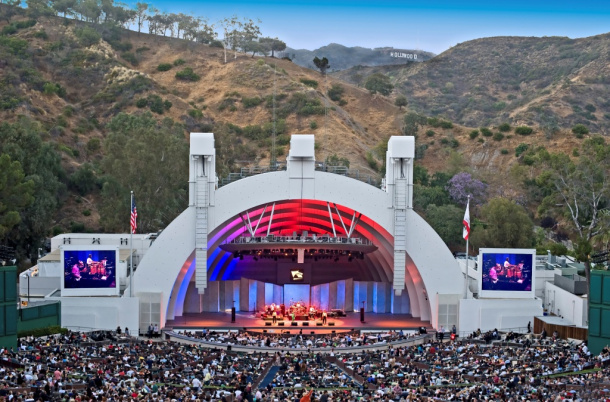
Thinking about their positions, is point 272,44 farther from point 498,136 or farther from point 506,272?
point 506,272

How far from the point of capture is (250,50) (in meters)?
132

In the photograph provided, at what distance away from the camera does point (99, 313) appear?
154ft

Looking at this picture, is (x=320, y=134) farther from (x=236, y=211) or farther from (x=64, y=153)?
(x=236, y=211)

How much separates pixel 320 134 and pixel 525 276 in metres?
57.9

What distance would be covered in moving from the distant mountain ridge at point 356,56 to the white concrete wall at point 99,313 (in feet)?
401

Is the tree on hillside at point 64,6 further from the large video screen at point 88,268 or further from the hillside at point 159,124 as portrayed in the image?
the large video screen at point 88,268

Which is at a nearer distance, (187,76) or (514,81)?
(187,76)

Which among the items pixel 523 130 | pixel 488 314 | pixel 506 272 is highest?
pixel 523 130

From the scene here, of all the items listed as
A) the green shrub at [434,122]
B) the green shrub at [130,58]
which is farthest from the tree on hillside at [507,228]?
the green shrub at [130,58]

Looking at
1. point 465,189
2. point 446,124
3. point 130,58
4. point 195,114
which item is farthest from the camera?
point 130,58

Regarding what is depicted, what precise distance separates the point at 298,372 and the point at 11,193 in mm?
31252

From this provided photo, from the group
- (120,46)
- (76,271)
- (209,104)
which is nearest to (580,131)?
(209,104)

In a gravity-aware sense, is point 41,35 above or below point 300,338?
above

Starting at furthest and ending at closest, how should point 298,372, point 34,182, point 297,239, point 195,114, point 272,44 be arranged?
point 272,44, point 195,114, point 34,182, point 297,239, point 298,372
